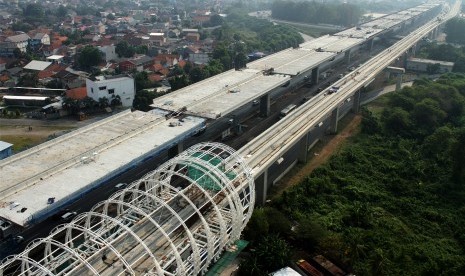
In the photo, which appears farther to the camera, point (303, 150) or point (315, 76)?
point (315, 76)

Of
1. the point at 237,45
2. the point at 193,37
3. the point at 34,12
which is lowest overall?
the point at 193,37

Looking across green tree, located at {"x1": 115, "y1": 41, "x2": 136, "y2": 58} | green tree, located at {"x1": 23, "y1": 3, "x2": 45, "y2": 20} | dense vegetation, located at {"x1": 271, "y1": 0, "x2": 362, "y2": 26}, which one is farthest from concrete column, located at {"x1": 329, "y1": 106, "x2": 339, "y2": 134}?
green tree, located at {"x1": 23, "y1": 3, "x2": 45, "y2": 20}

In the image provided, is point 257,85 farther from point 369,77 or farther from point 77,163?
point 77,163

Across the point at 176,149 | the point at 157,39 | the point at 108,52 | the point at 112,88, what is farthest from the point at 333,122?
the point at 157,39

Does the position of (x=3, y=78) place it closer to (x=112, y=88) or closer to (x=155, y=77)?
(x=112, y=88)

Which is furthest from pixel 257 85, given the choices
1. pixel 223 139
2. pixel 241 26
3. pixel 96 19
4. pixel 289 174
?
pixel 96 19

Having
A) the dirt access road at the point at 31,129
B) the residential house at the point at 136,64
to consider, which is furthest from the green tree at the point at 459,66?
the dirt access road at the point at 31,129

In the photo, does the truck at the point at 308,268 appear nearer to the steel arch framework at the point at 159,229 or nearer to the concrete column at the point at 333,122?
the steel arch framework at the point at 159,229
